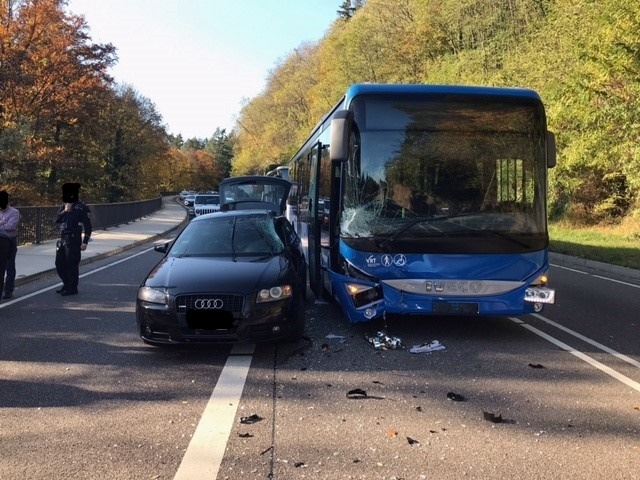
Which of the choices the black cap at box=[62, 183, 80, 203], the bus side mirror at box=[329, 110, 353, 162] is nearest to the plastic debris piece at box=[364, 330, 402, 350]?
the bus side mirror at box=[329, 110, 353, 162]

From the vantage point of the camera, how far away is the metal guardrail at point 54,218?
1866 cm

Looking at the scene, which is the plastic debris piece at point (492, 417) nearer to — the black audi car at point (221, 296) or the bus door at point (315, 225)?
the black audi car at point (221, 296)

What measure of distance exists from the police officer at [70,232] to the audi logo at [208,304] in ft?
15.8

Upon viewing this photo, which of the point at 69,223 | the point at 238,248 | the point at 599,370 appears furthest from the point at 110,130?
the point at 599,370

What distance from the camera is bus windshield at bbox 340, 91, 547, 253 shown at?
6.60m

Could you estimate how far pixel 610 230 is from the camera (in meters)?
24.3

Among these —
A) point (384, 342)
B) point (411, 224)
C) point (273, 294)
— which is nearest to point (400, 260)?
point (411, 224)

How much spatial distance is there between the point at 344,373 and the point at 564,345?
281 centimetres

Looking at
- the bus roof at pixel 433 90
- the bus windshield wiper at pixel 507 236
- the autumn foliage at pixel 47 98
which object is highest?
the autumn foliage at pixel 47 98

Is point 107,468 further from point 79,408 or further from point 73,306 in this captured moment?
point 73,306

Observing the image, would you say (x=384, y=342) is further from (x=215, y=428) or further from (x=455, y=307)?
(x=215, y=428)

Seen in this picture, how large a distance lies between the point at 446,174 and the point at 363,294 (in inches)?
66.7

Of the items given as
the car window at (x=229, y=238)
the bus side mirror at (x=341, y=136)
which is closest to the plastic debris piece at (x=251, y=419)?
the car window at (x=229, y=238)

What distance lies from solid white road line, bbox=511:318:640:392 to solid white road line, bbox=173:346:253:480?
11.5ft
